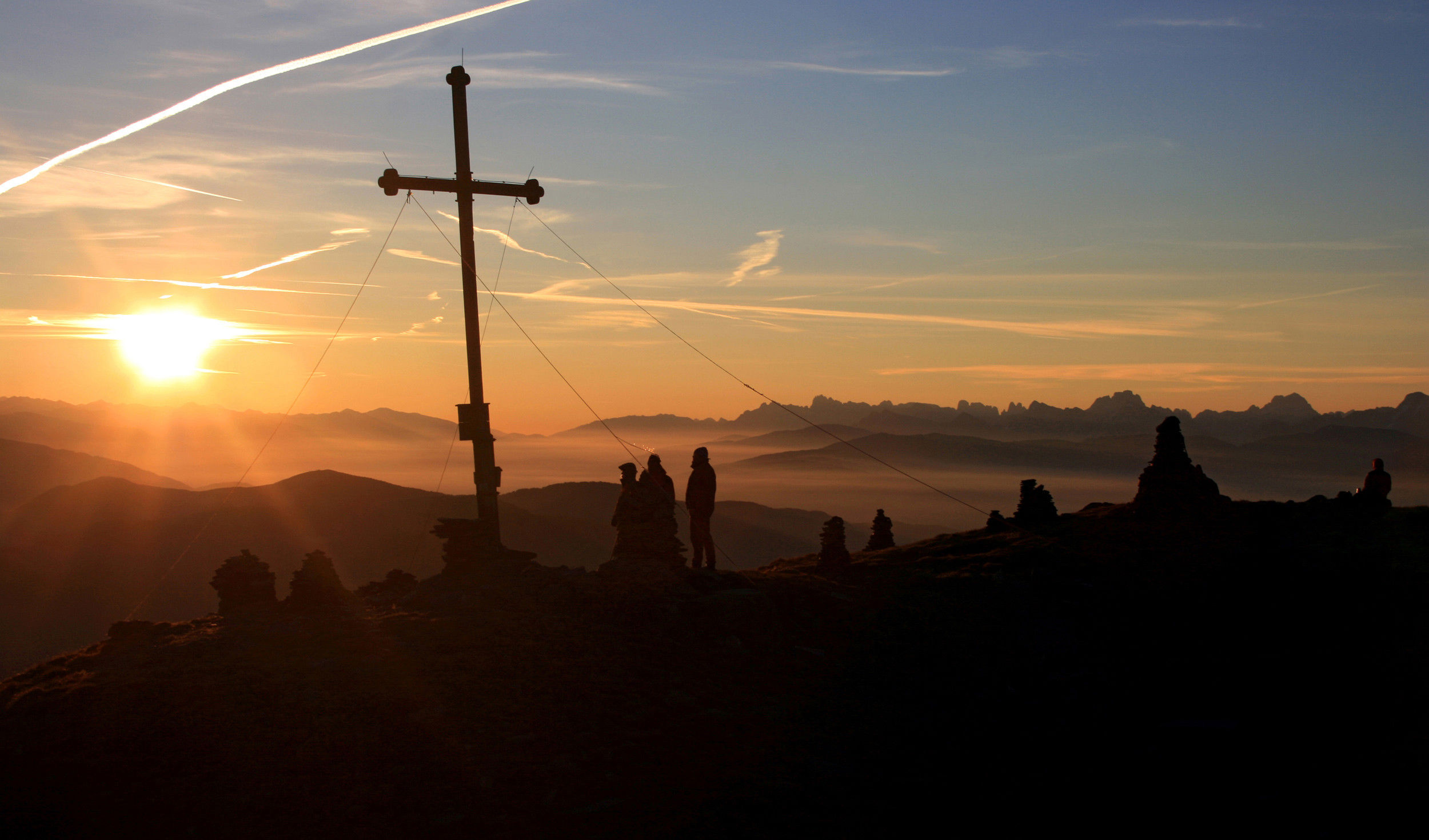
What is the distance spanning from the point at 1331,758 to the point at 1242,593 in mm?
6688

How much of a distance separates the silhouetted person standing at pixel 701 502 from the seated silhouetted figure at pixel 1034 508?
1067 cm

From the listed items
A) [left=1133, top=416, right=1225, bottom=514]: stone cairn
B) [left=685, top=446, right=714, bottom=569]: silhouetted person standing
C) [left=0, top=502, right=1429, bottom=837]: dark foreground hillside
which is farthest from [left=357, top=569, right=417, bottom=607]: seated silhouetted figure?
[left=1133, top=416, right=1225, bottom=514]: stone cairn

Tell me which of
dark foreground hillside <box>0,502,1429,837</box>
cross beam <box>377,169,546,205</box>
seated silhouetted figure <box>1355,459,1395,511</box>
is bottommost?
dark foreground hillside <box>0,502,1429,837</box>

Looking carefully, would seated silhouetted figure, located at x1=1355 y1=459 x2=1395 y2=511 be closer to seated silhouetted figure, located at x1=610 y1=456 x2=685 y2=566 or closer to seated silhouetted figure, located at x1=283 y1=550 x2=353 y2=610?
seated silhouetted figure, located at x1=610 y1=456 x2=685 y2=566

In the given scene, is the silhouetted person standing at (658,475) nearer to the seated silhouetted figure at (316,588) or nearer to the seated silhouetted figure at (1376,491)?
the seated silhouetted figure at (316,588)

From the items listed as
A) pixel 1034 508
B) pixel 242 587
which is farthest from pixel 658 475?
pixel 1034 508

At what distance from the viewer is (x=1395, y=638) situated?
14672 mm

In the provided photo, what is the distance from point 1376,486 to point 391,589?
25.4m

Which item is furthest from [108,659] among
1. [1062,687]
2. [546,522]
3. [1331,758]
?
[546,522]

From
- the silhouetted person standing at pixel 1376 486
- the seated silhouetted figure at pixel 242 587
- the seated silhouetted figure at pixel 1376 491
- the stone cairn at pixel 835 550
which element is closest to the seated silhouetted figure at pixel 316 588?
the seated silhouetted figure at pixel 242 587

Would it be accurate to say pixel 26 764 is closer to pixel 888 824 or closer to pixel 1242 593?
pixel 888 824

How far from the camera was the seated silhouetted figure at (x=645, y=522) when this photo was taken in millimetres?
17328

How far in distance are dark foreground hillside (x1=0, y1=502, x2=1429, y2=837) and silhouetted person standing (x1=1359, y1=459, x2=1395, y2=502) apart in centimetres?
614

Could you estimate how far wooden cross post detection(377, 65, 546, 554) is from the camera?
17.7 metres
